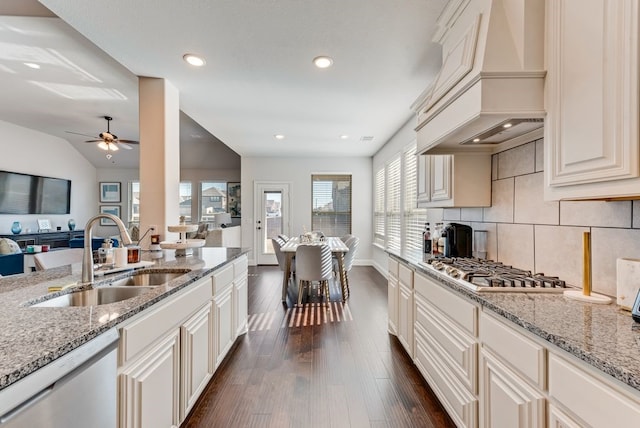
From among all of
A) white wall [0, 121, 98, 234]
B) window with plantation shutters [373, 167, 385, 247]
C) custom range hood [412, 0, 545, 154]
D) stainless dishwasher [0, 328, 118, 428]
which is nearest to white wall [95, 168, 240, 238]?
white wall [0, 121, 98, 234]

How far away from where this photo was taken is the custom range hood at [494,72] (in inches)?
52.1

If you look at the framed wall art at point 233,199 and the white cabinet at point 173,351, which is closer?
the white cabinet at point 173,351

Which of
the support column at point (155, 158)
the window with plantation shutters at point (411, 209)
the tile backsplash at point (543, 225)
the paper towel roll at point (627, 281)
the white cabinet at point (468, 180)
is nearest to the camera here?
the paper towel roll at point (627, 281)

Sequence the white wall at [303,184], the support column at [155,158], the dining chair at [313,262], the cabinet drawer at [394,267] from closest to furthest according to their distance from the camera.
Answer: the cabinet drawer at [394,267]
the support column at [155,158]
the dining chair at [313,262]
the white wall at [303,184]

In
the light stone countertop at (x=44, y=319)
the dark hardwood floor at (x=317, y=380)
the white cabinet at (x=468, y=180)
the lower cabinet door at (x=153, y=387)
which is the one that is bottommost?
the dark hardwood floor at (x=317, y=380)

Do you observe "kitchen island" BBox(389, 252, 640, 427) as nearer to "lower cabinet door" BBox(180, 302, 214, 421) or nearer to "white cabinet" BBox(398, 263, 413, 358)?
→ "white cabinet" BBox(398, 263, 413, 358)

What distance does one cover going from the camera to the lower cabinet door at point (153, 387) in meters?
1.11

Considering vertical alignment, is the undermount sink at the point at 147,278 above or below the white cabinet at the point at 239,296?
above

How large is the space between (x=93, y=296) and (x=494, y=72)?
229cm

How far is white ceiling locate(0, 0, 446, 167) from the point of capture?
190cm

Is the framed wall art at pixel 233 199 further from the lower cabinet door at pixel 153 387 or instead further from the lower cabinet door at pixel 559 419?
the lower cabinet door at pixel 559 419

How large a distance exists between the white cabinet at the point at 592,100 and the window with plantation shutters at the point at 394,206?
3452 millimetres

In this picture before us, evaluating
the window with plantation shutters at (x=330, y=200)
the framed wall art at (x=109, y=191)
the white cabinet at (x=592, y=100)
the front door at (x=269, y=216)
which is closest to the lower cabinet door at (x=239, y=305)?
the white cabinet at (x=592, y=100)

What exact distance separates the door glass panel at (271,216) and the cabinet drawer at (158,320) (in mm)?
4899
